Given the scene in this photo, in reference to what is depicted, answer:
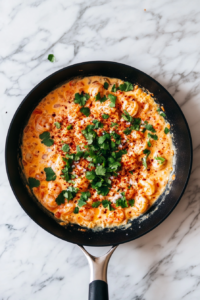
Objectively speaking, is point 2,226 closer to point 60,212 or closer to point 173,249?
point 60,212

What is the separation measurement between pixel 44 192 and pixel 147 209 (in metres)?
1.25

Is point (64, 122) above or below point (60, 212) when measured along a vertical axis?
above

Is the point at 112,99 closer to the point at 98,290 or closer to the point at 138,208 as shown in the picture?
the point at 138,208

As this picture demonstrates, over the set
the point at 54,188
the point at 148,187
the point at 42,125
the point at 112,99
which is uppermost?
the point at 112,99

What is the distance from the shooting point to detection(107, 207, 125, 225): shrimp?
309 cm

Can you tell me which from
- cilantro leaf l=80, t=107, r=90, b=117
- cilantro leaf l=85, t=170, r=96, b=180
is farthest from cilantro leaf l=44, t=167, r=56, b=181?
cilantro leaf l=80, t=107, r=90, b=117

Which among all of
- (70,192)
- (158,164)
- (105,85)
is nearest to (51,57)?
(105,85)

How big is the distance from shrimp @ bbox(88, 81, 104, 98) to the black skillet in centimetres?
15

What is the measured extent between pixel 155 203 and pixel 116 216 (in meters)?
0.51

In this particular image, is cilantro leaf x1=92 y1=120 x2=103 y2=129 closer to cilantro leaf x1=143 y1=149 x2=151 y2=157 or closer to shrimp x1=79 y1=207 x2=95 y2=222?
cilantro leaf x1=143 y1=149 x2=151 y2=157

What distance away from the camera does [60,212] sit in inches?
123

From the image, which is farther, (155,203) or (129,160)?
(155,203)

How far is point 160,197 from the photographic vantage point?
10.4ft

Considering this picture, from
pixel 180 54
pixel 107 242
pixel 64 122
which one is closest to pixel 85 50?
pixel 64 122
